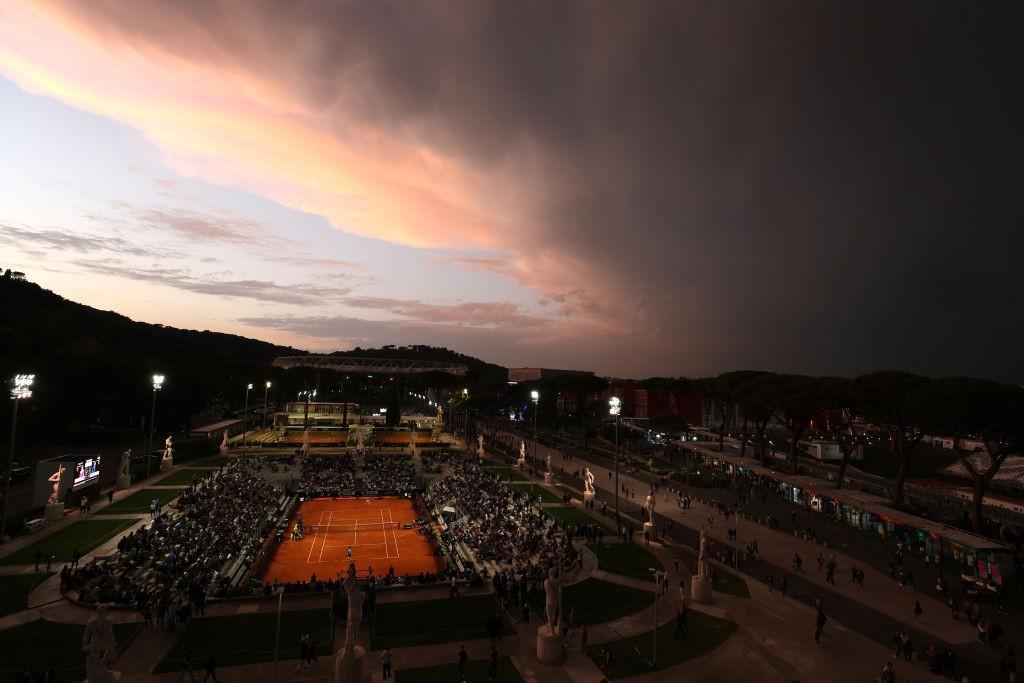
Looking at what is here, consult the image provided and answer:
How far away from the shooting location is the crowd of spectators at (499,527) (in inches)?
1259

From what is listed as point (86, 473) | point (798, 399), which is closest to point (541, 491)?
point (798, 399)

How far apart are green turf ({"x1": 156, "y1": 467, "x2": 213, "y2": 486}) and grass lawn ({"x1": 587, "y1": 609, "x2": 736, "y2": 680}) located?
155 ft

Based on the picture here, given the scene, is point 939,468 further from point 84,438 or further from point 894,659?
point 84,438

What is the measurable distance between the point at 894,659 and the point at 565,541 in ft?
59.5

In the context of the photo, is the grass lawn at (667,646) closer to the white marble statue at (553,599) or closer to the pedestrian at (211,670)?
the white marble statue at (553,599)

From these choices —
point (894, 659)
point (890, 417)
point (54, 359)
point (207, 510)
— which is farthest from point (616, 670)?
point (54, 359)

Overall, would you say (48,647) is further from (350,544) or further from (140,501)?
(140,501)

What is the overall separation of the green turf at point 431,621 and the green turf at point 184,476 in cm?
3765

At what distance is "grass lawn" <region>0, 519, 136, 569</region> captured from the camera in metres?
30.5

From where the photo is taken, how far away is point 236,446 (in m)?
74.1

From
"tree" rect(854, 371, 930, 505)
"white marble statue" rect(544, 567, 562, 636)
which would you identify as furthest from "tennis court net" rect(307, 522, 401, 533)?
"tree" rect(854, 371, 930, 505)

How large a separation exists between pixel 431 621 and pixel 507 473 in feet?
128

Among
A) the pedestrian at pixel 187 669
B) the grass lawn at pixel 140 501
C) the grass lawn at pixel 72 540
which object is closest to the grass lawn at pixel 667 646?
the pedestrian at pixel 187 669

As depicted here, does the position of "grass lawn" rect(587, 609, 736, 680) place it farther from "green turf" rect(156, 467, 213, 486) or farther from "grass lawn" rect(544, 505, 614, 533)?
"green turf" rect(156, 467, 213, 486)
